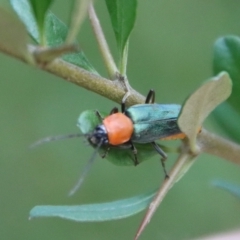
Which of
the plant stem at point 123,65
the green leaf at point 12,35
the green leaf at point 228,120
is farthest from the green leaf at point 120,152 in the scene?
the green leaf at point 228,120

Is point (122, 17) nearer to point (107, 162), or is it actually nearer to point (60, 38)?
point (60, 38)

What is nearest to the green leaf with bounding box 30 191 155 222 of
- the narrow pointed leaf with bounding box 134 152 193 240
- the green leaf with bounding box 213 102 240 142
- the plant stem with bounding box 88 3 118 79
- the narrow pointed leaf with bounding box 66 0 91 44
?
the narrow pointed leaf with bounding box 134 152 193 240

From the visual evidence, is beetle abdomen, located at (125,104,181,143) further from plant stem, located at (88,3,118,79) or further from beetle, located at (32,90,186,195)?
plant stem, located at (88,3,118,79)

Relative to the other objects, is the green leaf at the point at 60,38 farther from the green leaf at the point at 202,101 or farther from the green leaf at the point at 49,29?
the green leaf at the point at 202,101

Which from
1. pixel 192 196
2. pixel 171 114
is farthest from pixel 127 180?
pixel 171 114

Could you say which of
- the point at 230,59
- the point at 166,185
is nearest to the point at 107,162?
the point at 230,59
